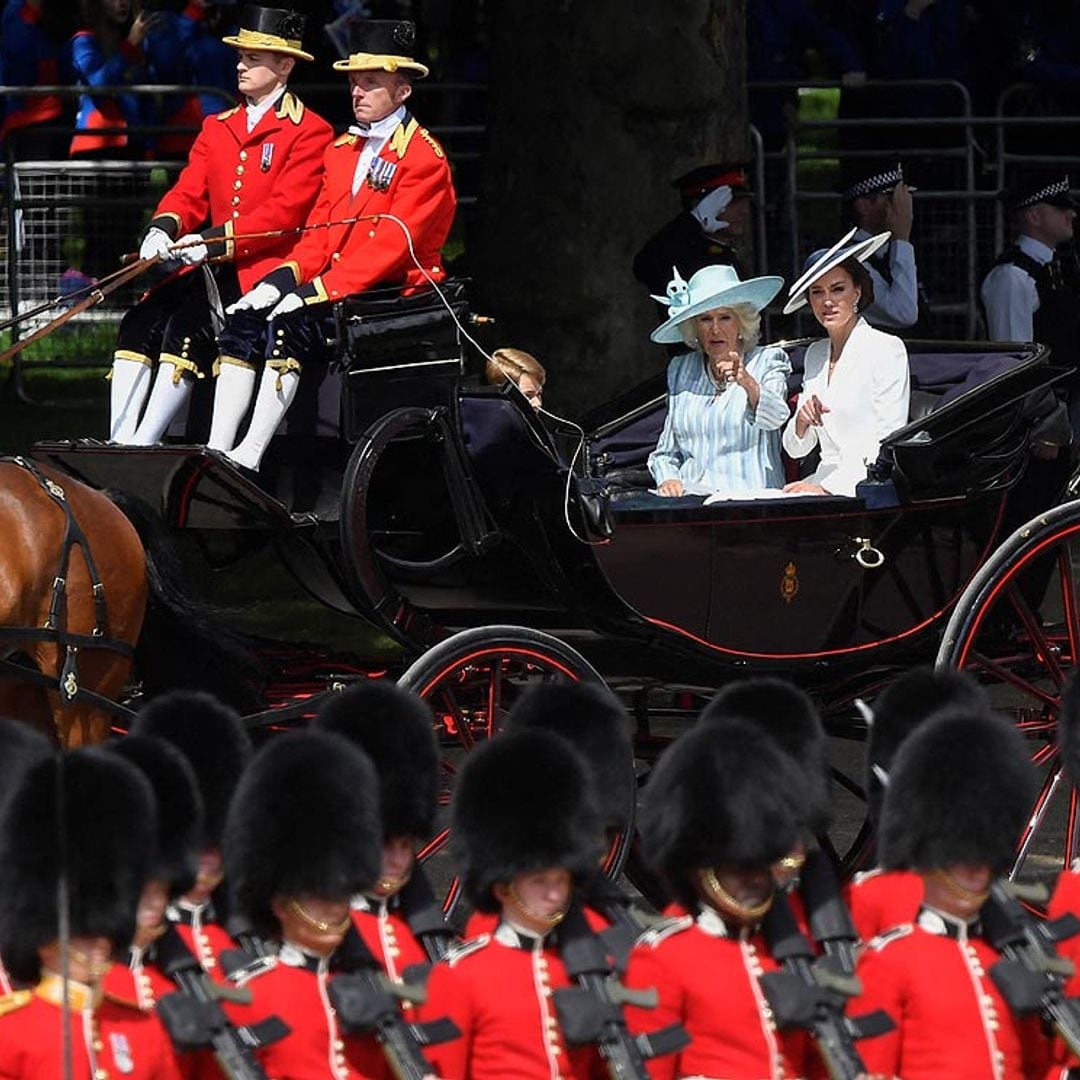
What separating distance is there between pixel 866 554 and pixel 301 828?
9.48 ft

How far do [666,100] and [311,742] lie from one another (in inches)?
215

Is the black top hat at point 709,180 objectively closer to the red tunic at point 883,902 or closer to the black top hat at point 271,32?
the black top hat at point 271,32

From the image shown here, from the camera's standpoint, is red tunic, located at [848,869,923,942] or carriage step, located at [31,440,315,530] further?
carriage step, located at [31,440,315,530]

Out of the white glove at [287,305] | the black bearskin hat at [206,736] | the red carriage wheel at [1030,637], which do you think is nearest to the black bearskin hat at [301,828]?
the black bearskin hat at [206,736]

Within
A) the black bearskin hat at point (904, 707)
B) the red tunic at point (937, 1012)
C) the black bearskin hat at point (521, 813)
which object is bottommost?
the red tunic at point (937, 1012)

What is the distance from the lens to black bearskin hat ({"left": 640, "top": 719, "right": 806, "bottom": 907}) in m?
5.38

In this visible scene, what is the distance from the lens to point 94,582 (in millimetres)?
7301

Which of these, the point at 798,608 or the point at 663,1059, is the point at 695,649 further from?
the point at 663,1059

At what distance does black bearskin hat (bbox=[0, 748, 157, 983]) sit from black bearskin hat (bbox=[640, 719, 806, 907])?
0.97 m

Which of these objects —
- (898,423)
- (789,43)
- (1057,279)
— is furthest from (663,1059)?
(789,43)

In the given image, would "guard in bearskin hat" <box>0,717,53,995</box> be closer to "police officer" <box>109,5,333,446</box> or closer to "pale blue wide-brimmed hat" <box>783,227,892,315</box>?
"police officer" <box>109,5,333,446</box>

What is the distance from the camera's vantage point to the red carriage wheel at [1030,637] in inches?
297

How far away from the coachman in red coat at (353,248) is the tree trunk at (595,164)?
2561mm

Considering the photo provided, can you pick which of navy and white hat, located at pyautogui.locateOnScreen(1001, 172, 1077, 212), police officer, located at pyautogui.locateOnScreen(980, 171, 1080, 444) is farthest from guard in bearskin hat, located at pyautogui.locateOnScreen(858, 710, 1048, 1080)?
navy and white hat, located at pyautogui.locateOnScreen(1001, 172, 1077, 212)
